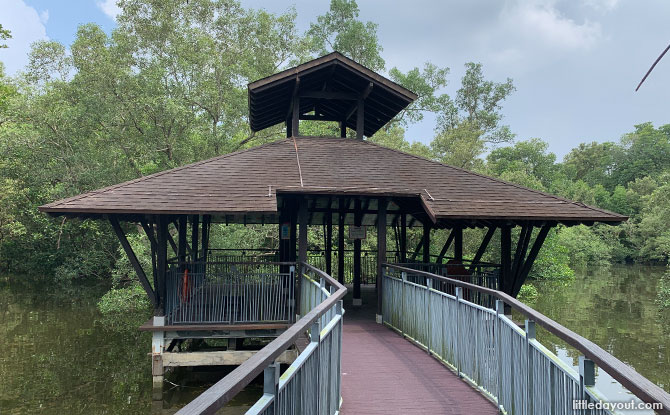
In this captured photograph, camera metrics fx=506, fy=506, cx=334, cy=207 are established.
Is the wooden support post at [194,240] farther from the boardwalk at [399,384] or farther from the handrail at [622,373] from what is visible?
the handrail at [622,373]

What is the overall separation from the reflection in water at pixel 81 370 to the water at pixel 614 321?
25.9ft

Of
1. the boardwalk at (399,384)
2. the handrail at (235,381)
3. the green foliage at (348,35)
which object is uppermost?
the green foliage at (348,35)

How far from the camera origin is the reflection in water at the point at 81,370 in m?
9.84

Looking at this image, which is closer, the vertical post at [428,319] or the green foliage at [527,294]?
the vertical post at [428,319]

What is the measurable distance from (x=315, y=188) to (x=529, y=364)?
6.41 m

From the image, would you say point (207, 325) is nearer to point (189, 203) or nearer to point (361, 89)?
point (189, 203)

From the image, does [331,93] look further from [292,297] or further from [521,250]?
[521,250]

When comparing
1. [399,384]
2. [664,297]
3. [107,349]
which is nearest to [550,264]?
[664,297]

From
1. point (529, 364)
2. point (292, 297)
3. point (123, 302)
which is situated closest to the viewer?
point (529, 364)

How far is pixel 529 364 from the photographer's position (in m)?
4.07

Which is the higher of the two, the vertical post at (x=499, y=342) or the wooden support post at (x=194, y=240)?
the wooden support post at (x=194, y=240)

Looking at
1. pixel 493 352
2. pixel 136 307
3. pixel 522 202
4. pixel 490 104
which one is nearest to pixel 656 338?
pixel 522 202

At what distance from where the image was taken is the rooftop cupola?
40.5ft

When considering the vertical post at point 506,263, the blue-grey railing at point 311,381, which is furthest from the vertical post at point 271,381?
the vertical post at point 506,263
